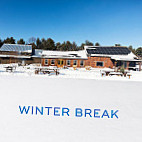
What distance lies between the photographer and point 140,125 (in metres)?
3.34

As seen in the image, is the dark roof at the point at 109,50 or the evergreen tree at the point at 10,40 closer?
the dark roof at the point at 109,50

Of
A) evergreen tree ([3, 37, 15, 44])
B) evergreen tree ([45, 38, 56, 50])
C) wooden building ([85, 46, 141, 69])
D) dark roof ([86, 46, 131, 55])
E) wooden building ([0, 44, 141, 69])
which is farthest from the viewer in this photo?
evergreen tree ([45, 38, 56, 50])

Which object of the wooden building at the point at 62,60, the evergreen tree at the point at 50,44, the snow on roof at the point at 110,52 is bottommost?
the wooden building at the point at 62,60

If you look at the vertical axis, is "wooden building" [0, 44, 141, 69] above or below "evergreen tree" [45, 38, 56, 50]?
below

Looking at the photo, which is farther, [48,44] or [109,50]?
[48,44]

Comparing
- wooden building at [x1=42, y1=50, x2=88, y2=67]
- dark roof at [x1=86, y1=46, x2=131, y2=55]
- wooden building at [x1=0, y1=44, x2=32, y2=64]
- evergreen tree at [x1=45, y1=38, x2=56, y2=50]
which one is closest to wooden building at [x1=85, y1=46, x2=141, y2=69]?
dark roof at [x1=86, y1=46, x2=131, y2=55]

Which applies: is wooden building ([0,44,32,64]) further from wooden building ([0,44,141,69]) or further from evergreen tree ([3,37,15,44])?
evergreen tree ([3,37,15,44])

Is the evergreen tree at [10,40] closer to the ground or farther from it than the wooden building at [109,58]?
farther from it

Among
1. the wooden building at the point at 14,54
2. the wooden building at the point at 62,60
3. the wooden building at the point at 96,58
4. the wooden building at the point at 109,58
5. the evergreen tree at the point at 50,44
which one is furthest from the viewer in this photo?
the evergreen tree at the point at 50,44

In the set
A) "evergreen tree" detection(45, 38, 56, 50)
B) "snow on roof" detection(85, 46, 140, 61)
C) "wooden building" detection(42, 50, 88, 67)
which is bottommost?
"wooden building" detection(42, 50, 88, 67)

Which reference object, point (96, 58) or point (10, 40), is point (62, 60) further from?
point (10, 40)

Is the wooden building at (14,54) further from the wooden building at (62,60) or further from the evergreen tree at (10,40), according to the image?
the evergreen tree at (10,40)

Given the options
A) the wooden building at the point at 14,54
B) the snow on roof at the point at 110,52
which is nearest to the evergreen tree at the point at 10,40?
the wooden building at the point at 14,54

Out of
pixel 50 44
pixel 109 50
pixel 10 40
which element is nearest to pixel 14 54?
pixel 50 44
